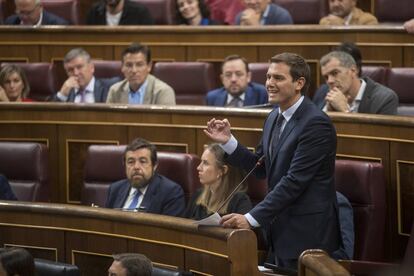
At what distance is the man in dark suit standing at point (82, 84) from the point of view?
314 cm

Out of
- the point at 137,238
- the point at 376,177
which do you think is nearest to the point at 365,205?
the point at 376,177

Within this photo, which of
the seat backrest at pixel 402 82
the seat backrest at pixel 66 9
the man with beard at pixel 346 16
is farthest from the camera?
the seat backrest at pixel 66 9

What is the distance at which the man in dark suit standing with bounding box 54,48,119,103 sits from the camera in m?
3.14

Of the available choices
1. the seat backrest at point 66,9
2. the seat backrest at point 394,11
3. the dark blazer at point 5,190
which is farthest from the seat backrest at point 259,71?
the seat backrest at point 66,9

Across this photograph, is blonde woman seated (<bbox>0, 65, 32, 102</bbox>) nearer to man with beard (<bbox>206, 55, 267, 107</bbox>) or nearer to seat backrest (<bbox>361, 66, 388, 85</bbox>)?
A: man with beard (<bbox>206, 55, 267, 107</bbox>)

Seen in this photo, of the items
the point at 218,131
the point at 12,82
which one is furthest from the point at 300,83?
the point at 12,82

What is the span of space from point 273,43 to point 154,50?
0.43 m

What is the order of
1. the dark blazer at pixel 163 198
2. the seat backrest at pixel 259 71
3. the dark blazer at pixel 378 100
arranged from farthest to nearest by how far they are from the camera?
the seat backrest at pixel 259 71
the dark blazer at pixel 378 100
the dark blazer at pixel 163 198

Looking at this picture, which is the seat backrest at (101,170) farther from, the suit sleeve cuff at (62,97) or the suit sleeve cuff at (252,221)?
the suit sleeve cuff at (252,221)

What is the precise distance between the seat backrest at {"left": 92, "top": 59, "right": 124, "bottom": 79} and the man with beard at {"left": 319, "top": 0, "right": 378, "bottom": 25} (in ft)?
2.20

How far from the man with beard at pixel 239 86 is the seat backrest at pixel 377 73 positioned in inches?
11.7

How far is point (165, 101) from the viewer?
293 cm

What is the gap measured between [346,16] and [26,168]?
1.21 m

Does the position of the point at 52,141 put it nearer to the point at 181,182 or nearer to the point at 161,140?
the point at 161,140
